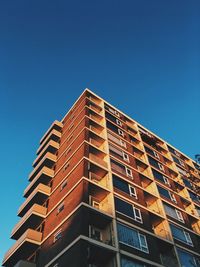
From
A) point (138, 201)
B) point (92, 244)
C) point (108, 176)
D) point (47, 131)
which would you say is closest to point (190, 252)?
point (138, 201)

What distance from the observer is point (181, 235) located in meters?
28.6

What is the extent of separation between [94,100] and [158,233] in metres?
20.8

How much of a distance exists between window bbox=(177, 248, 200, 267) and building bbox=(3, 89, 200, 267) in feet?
0.33

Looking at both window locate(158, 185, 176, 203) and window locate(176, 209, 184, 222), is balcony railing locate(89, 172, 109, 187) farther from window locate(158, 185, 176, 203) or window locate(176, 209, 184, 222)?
window locate(176, 209, 184, 222)

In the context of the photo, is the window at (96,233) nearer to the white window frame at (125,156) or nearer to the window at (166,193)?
the white window frame at (125,156)

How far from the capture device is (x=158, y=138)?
45844 millimetres

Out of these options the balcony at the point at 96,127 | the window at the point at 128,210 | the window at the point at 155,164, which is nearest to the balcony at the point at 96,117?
the balcony at the point at 96,127

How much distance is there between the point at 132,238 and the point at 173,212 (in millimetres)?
10103

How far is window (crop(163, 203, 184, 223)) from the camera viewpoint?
1197 inches

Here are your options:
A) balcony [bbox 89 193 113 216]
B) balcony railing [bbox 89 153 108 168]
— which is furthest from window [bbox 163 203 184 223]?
balcony [bbox 89 193 113 216]

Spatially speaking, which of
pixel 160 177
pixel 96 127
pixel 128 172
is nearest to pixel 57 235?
pixel 128 172

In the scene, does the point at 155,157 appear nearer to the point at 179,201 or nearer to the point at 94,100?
the point at 179,201

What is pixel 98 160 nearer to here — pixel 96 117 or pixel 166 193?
pixel 96 117

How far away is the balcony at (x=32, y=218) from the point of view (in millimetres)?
27625
